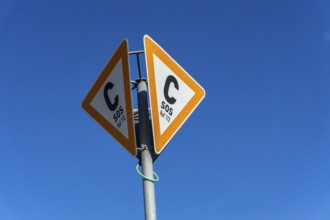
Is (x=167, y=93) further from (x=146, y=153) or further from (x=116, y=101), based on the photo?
(x=146, y=153)

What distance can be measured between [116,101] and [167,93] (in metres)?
0.35

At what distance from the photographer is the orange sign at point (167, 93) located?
2.76m

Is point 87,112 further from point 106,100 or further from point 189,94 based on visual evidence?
point 189,94

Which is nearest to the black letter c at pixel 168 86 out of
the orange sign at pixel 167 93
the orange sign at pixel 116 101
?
the orange sign at pixel 167 93

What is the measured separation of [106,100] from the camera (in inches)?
119

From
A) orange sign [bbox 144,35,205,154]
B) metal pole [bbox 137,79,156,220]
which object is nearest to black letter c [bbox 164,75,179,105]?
orange sign [bbox 144,35,205,154]

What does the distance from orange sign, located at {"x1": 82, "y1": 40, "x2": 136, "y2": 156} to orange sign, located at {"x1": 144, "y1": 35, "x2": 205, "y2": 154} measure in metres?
0.15

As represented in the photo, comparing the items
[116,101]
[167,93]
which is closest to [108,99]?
[116,101]

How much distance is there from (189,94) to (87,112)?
766mm

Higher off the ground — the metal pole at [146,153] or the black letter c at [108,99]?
the black letter c at [108,99]

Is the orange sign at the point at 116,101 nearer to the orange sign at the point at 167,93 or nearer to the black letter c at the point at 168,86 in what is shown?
the orange sign at the point at 167,93

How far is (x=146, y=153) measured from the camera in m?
2.67

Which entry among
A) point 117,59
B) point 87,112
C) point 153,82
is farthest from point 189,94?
point 87,112

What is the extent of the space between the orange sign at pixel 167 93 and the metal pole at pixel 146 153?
76 mm
